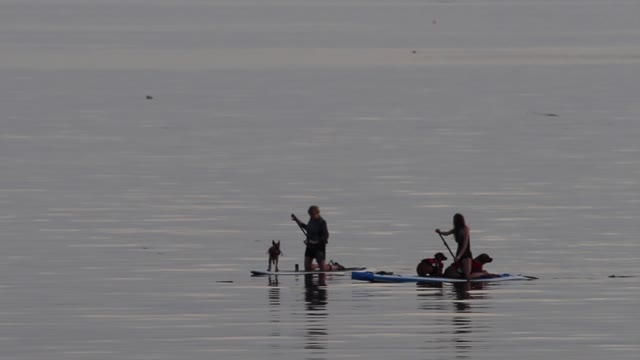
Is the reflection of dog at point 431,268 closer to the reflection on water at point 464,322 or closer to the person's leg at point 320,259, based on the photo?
the reflection on water at point 464,322

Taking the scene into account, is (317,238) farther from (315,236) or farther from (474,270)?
(474,270)

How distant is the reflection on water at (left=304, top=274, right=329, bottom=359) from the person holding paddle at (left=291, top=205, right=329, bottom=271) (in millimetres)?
420

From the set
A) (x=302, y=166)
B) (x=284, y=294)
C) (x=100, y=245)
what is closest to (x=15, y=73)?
(x=302, y=166)

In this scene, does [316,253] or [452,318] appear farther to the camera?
[316,253]

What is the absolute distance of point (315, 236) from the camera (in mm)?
49906

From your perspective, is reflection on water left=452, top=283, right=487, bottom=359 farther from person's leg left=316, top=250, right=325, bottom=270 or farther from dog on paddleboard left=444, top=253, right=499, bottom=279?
person's leg left=316, top=250, right=325, bottom=270

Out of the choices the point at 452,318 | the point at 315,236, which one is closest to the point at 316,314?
the point at 452,318

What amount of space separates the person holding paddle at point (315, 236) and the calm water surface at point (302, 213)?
0.77 m

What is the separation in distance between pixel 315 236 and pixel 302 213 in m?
17.7

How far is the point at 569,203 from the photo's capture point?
70.1 metres

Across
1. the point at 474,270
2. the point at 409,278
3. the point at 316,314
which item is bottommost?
the point at 316,314

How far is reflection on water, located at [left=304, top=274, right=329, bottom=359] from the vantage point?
39.7 metres

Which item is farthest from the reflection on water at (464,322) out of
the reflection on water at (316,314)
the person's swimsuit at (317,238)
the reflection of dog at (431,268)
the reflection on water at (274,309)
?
the person's swimsuit at (317,238)

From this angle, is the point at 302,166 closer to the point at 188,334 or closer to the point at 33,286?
the point at 33,286
